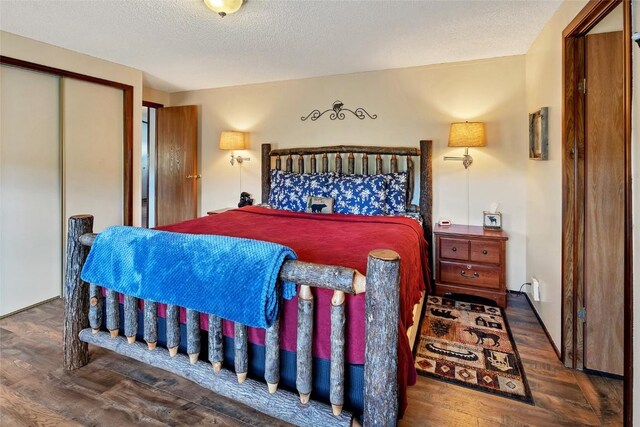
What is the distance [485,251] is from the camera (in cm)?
293

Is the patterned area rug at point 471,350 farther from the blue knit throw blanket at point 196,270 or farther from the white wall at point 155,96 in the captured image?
the white wall at point 155,96

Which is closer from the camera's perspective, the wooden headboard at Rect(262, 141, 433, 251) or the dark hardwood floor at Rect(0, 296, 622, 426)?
the dark hardwood floor at Rect(0, 296, 622, 426)

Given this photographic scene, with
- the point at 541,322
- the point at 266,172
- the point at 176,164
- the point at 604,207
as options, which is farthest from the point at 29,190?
the point at 541,322

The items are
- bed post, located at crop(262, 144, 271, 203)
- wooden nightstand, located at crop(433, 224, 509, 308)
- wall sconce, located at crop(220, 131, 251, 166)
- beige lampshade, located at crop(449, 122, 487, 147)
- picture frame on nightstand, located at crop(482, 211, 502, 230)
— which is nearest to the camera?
wooden nightstand, located at crop(433, 224, 509, 308)

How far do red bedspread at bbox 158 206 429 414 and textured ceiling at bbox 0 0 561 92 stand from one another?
4.77ft

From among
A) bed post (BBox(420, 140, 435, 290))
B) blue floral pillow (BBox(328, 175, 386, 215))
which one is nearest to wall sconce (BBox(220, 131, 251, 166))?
blue floral pillow (BBox(328, 175, 386, 215))

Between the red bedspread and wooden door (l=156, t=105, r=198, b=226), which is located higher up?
wooden door (l=156, t=105, r=198, b=226)

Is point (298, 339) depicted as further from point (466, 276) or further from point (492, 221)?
point (492, 221)

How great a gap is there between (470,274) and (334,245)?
1692mm

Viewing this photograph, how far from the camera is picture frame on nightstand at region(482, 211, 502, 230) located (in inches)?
125

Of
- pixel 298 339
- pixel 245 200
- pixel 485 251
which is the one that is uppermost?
pixel 245 200

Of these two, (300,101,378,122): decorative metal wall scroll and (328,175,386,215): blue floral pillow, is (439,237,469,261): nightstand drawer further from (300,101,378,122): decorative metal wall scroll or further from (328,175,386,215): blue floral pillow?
(300,101,378,122): decorative metal wall scroll

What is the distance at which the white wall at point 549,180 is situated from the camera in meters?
2.12

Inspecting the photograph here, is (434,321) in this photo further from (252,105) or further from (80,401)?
(252,105)
